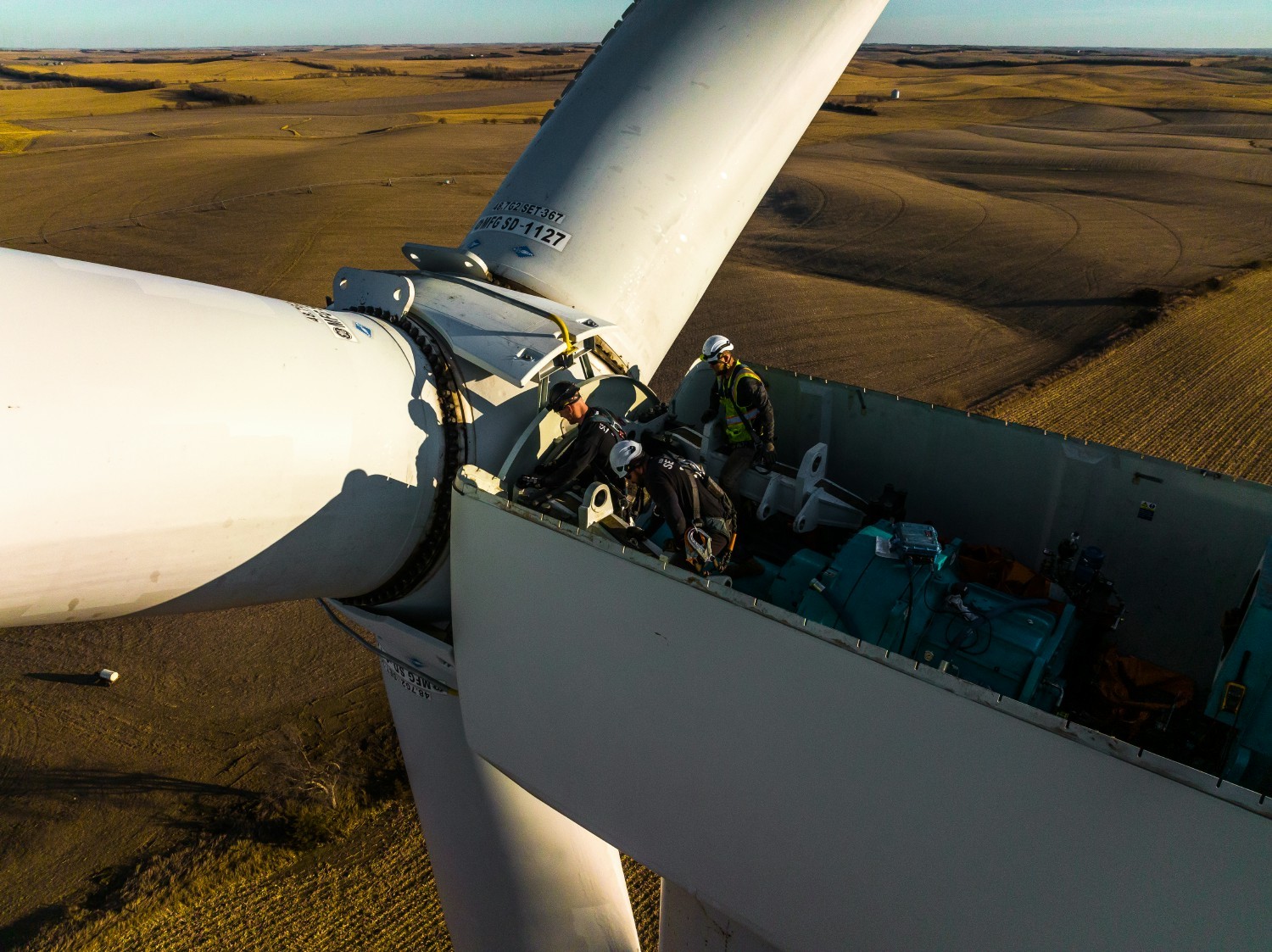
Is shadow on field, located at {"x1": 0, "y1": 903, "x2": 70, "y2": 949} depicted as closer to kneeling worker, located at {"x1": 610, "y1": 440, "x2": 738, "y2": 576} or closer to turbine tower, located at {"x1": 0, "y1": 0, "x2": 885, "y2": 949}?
turbine tower, located at {"x1": 0, "y1": 0, "x2": 885, "y2": 949}

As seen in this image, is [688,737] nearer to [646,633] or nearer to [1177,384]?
[646,633]

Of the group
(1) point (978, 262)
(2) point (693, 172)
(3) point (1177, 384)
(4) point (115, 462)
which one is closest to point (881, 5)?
(2) point (693, 172)

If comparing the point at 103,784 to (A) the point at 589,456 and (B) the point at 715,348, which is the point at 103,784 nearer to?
(A) the point at 589,456

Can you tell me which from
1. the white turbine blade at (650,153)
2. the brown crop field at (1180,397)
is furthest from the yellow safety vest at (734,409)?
the brown crop field at (1180,397)

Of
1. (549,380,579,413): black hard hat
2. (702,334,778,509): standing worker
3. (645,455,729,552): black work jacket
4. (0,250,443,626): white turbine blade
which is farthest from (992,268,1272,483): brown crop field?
(0,250,443,626): white turbine blade

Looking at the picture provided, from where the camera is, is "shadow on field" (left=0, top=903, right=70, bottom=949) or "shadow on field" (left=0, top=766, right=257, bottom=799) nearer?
"shadow on field" (left=0, top=903, right=70, bottom=949)

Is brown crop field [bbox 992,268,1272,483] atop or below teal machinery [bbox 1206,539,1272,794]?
atop

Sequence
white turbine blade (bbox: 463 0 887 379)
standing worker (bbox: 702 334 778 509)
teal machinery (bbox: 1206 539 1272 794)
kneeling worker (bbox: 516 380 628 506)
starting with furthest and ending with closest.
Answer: standing worker (bbox: 702 334 778 509), white turbine blade (bbox: 463 0 887 379), kneeling worker (bbox: 516 380 628 506), teal machinery (bbox: 1206 539 1272 794)
